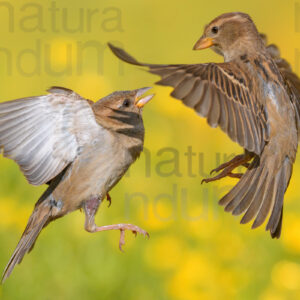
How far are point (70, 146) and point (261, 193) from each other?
0.92 metres

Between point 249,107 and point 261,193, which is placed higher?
point 249,107

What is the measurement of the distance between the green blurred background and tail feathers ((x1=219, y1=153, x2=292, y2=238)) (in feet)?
4.00

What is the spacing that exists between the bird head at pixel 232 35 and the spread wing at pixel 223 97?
0.71ft

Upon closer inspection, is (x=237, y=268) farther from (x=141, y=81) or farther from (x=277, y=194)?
(x=141, y=81)

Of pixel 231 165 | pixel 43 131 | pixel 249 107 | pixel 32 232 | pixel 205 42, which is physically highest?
pixel 205 42

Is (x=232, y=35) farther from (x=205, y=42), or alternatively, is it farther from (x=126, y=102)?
(x=126, y=102)

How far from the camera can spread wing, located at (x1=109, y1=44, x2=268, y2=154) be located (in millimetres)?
3230

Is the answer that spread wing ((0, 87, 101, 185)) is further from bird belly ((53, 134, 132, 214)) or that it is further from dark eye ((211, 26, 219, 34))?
dark eye ((211, 26, 219, 34))

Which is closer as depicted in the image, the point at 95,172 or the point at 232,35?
the point at 95,172

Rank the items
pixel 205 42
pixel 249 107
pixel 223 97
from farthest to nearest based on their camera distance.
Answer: pixel 205 42 < pixel 249 107 < pixel 223 97

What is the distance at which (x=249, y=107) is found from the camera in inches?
142

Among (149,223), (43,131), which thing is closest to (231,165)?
(43,131)

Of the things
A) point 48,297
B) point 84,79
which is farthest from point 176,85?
point 84,79

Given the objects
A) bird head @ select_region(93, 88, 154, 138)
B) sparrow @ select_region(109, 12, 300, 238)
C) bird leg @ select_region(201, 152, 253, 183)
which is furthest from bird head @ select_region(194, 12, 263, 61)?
bird leg @ select_region(201, 152, 253, 183)
